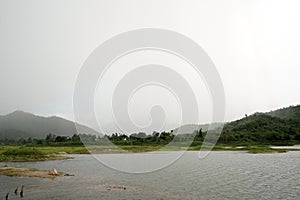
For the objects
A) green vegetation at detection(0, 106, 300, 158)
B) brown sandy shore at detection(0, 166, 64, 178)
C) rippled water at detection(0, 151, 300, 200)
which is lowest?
rippled water at detection(0, 151, 300, 200)

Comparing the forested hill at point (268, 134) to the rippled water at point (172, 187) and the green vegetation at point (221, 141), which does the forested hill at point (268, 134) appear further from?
the rippled water at point (172, 187)

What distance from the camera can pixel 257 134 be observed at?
142 meters

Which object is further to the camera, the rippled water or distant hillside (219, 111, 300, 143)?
distant hillside (219, 111, 300, 143)

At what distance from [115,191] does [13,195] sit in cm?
1213

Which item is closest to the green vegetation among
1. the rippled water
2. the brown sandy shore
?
the brown sandy shore

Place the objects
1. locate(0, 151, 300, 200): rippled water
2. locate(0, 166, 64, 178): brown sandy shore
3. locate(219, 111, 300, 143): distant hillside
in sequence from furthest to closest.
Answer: locate(219, 111, 300, 143): distant hillside, locate(0, 166, 64, 178): brown sandy shore, locate(0, 151, 300, 200): rippled water

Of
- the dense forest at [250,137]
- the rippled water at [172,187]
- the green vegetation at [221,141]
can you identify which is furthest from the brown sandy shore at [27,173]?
the dense forest at [250,137]

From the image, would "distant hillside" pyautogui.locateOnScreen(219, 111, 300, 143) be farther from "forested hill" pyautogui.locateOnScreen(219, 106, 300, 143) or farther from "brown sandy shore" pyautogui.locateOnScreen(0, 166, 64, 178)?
"brown sandy shore" pyautogui.locateOnScreen(0, 166, 64, 178)

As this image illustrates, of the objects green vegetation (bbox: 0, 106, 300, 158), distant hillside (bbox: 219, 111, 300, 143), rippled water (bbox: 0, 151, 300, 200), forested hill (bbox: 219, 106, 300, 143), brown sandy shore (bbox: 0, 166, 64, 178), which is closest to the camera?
rippled water (bbox: 0, 151, 300, 200)

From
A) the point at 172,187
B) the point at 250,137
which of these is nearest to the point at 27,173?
the point at 172,187

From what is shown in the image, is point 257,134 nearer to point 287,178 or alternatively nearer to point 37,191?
point 287,178

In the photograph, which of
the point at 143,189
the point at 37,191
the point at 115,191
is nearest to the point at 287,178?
the point at 143,189

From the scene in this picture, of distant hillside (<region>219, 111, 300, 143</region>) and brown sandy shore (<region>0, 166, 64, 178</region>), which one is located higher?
distant hillside (<region>219, 111, 300, 143</region>)

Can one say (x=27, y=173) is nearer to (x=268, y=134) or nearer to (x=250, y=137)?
(x=250, y=137)
